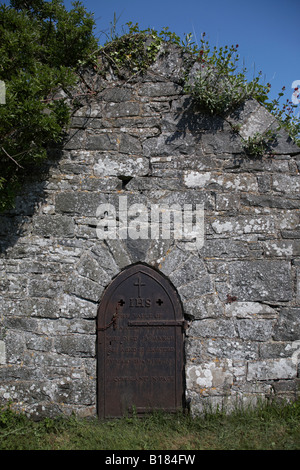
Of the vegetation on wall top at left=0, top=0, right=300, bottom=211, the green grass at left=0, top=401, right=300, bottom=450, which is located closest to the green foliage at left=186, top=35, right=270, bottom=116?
the vegetation on wall top at left=0, top=0, right=300, bottom=211

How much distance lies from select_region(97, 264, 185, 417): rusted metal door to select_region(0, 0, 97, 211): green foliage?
5.40 ft

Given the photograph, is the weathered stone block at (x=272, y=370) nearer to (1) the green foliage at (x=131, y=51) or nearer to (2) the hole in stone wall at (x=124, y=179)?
(2) the hole in stone wall at (x=124, y=179)

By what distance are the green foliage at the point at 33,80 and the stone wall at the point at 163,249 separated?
0.83 ft

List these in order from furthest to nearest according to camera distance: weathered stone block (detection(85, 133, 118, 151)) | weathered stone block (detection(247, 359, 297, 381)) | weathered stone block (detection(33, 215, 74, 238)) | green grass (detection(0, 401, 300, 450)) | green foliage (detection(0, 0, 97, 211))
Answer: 1. weathered stone block (detection(85, 133, 118, 151))
2. weathered stone block (detection(33, 215, 74, 238))
3. weathered stone block (detection(247, 359, 297, 381))
4. green foliage (detection(0, 0, 97, 211))
5. green grass (detection(0, 401, 300, 450))

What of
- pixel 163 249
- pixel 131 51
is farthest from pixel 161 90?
pixel 163 249

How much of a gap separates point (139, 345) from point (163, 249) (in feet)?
3.57

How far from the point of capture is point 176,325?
3.95m

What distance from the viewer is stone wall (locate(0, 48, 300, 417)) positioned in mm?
3865

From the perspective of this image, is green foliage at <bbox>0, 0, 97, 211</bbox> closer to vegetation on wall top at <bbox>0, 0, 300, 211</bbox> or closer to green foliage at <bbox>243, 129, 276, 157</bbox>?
vegetation on wall top at <bbox>0, 0, 300, 211</bbox>

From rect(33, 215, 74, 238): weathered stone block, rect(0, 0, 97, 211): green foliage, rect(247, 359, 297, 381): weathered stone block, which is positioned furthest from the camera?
rect(33, 215, 74, 238): weathered stone block

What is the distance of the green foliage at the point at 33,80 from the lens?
369cm

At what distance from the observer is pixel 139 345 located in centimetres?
394
